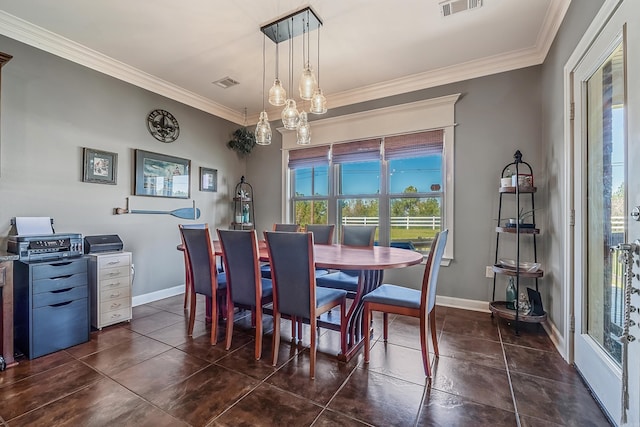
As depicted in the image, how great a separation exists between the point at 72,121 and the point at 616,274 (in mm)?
4397

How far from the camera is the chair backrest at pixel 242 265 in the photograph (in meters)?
2.12

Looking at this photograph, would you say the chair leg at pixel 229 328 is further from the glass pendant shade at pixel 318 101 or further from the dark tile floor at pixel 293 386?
the glass pendant shade at pixel 318 101

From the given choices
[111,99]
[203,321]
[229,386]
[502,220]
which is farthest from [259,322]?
[111,99]

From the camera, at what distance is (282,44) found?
2.81 meters

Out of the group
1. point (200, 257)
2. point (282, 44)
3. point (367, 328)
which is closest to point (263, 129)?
point (282, 44)

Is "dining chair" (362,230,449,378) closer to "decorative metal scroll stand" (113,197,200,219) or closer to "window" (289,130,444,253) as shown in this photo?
"window" (289,130,444,253)

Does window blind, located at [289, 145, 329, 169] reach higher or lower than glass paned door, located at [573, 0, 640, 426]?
higher

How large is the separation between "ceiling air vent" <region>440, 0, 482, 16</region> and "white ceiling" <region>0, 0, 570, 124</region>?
6 cm

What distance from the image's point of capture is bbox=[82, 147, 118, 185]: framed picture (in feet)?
9.70

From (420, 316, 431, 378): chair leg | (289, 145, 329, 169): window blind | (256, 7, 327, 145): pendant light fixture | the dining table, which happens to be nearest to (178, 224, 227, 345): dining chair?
the dining table

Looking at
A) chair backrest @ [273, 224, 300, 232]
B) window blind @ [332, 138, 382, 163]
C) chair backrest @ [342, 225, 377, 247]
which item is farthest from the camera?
window blind @ [332, 138, 382, 163]

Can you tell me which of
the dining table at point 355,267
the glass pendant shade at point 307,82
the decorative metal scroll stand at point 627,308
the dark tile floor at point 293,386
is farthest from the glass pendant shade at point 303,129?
→ the decorative metal scroll stand at point 627,308

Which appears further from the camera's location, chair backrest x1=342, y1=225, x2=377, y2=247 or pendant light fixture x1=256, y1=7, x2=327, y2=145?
chair backrest x1=342, y1=225, x2=377, y2=247

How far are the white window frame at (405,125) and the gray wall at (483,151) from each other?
0.25 feet
